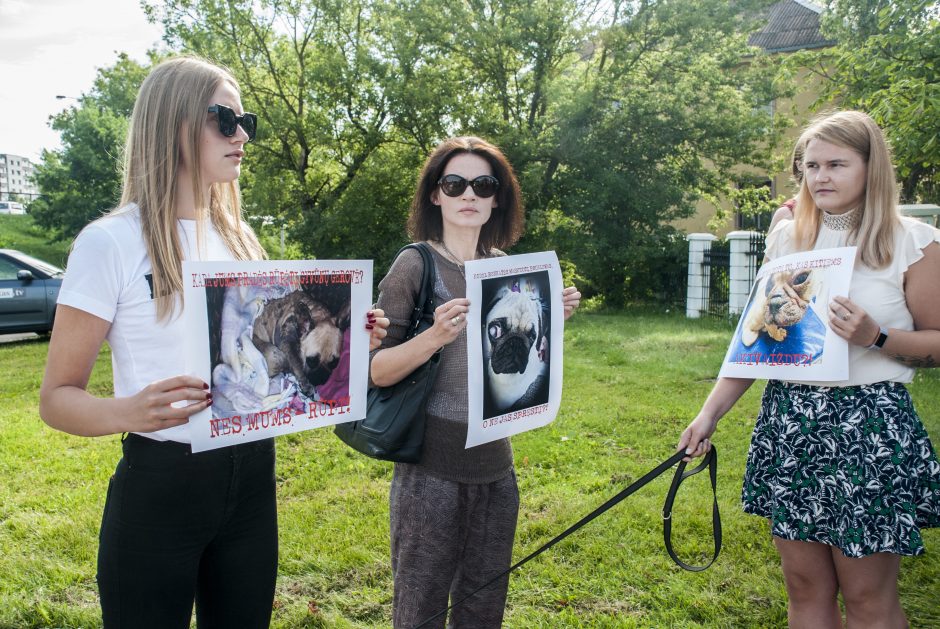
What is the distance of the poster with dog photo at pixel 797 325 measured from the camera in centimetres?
218

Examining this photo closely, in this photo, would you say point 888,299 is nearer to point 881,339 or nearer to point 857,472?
point 881,339

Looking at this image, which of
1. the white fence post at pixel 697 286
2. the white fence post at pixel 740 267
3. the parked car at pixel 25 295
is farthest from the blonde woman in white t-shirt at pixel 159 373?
the white fence post at pixel 697 286

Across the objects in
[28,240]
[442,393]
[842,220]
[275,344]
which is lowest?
[442,393]

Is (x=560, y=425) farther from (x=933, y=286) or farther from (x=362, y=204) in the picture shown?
(x=362, y=204)

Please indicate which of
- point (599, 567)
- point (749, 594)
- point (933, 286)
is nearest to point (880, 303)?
point (933, 286)

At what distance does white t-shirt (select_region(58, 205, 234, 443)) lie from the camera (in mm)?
1597

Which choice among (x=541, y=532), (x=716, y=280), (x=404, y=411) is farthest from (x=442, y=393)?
(x=716, y=280)

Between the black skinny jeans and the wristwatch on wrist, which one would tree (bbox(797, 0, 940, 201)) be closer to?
the wristwatch on wrist

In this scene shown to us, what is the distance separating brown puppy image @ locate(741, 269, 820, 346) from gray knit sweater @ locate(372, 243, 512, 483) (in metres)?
0.99

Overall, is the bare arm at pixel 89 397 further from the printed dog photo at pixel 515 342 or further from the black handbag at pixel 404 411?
the printed dog photo at pixel 515 342

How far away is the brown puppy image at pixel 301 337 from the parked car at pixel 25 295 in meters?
11.9

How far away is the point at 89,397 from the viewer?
160 centimetres

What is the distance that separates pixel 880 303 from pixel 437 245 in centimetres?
143

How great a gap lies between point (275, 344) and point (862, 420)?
1788 millimetres
